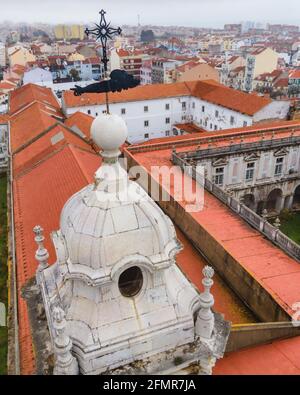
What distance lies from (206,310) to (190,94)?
5707 centimetres

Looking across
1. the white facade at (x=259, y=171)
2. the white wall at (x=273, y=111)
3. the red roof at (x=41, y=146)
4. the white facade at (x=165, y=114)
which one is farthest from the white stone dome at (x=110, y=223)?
the white facade at (x=165, y=114)

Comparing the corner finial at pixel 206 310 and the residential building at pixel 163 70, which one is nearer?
the corner finial at pixel 206 310

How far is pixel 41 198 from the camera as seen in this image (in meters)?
20.2

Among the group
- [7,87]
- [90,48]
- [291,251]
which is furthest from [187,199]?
[90,48]

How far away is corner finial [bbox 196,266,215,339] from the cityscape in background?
0.02 m

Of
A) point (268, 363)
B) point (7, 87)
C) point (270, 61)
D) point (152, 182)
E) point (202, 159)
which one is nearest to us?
point (268, 363)

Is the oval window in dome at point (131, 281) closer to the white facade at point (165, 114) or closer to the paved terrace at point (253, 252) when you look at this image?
the paved terrace at point (253, 252)

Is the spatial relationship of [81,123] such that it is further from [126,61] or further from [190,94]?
[126,61]

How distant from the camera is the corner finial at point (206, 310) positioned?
720cm

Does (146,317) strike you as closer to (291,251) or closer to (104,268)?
(104,268)

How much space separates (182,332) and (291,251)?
13.0 metres

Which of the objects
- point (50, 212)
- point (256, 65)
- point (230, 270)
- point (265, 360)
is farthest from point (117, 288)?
point (256, 65)

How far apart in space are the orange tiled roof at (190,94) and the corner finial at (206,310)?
4567 centimetres
